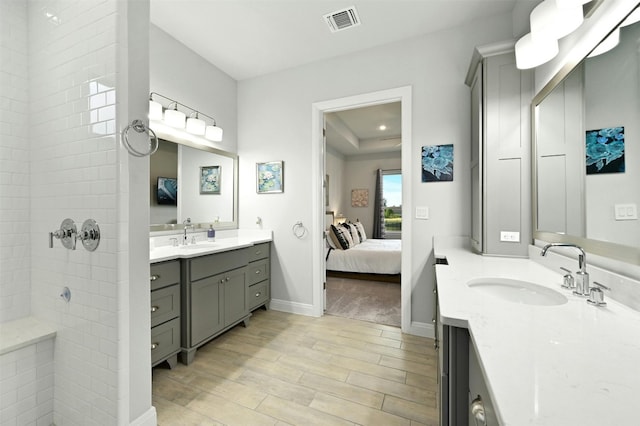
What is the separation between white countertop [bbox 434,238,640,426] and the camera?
0.46 meters

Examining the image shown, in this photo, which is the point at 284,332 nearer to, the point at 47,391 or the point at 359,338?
the point at 359,338

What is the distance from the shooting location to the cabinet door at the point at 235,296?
243cm

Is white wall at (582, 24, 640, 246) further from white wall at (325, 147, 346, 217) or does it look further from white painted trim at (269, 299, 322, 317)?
white wall at (325, 147, 346, 217)

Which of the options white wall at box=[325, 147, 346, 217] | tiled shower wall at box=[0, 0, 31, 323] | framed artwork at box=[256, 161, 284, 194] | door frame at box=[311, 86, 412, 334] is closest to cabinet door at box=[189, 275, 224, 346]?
tiled shower wall at box=[0, 0, 31, 323]

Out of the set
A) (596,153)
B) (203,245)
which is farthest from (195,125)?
(596,153)

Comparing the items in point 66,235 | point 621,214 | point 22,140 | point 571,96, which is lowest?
point 66,235

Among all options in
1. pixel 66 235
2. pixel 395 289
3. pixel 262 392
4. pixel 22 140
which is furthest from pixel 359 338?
pixel 22 140

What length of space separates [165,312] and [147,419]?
26.4 inches

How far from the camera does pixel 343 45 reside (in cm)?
271

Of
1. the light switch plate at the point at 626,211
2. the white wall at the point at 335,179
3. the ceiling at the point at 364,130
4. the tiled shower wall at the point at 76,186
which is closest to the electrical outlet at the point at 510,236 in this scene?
the light switch plate at the point at 626,211

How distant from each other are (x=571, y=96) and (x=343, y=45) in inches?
80.1

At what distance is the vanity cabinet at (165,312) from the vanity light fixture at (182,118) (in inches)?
53.1

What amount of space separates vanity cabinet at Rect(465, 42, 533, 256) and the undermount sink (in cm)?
74

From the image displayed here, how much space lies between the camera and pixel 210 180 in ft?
9.93
